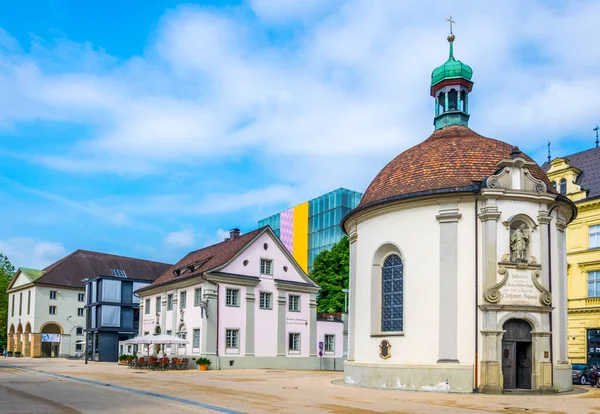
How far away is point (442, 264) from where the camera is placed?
77.4 ft

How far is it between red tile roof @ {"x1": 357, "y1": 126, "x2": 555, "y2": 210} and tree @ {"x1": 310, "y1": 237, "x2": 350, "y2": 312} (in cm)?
3179

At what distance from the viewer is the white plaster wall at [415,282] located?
2359 centimetres

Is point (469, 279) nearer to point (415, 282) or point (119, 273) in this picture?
point (415, 282)

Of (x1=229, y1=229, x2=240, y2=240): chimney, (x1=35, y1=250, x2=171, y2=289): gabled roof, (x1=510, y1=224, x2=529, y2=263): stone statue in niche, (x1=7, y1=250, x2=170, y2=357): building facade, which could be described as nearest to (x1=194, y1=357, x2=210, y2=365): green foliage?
(x1=229, y1=229, x2=240, y2=240): chimney

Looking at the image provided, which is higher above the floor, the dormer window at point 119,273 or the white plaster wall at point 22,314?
the dormer window at point 119,273

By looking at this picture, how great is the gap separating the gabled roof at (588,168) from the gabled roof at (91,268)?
48.5 m

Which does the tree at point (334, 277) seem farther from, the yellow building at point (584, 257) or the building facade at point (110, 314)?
the yellow building at point (584, 257)

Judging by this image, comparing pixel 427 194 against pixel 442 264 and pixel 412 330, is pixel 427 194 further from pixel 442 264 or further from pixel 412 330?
pixel 412 330

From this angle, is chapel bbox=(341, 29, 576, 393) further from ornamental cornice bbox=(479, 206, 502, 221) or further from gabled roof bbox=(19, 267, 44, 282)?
gabled roof bbox=(19, 267, 44, 282)

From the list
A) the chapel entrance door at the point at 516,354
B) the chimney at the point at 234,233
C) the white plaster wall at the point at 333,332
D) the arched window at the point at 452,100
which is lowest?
the white plaster wall at the point at 333,332

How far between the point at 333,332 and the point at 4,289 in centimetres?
5527

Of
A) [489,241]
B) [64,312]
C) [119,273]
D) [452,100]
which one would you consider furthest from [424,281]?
[64,312]

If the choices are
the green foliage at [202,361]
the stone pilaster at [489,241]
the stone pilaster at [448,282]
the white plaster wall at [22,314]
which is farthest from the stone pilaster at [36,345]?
the stone pilaster at [489,241]

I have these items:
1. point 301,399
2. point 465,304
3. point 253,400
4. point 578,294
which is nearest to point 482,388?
point 465,304
